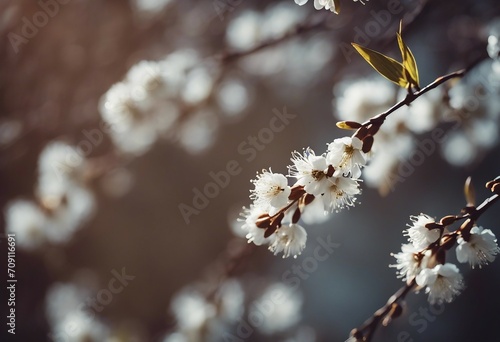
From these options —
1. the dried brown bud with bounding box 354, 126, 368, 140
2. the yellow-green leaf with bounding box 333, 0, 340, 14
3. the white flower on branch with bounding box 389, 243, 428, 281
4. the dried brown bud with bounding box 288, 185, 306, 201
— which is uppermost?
the yellow-green leaf with bounding box 333, 0, 340, 14

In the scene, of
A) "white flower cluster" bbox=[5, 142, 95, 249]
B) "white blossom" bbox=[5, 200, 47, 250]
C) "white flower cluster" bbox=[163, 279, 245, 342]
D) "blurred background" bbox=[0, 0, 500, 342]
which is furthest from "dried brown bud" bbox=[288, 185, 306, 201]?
"white blossom" bbox=[5, 200, 47, 250]

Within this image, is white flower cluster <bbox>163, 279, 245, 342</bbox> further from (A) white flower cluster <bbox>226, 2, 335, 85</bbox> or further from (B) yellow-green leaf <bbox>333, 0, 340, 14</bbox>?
(B) yellow-green leaf <bbox>333, 0, 340, 14</bbox>

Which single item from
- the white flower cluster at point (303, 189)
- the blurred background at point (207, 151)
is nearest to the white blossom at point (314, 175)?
the white flower cluster at point (303, 189)

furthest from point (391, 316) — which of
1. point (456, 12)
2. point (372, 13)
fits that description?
point (372, 13)

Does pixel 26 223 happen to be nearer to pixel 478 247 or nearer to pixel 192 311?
pixel 192 311

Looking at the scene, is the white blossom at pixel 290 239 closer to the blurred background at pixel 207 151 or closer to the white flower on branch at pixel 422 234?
the white flower on branch at pixel 422 234

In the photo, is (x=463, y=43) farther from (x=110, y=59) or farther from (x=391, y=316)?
(x=110, y=59)

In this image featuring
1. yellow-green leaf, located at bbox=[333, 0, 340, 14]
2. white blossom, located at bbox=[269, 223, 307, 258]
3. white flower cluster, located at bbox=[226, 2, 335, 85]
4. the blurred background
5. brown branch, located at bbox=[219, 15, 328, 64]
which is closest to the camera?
yellow-green leaf, located at bbox=[333, 0, 340, 14]
